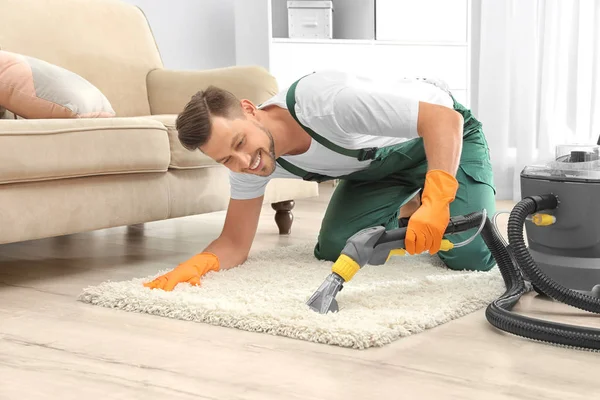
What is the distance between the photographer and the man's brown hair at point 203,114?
1600mm

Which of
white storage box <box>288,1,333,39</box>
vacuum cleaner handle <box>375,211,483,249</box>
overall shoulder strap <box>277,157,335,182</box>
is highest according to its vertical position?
white storage box <box>288,1,333,39</box>

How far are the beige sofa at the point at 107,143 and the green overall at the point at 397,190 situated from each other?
385 mm

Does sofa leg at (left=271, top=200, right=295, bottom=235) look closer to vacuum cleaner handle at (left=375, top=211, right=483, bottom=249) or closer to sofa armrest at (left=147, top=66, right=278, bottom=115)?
sofa armrest at (left=147, top=66, right=278, bottom=115)

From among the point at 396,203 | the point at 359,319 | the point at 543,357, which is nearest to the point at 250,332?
the point at 359,319

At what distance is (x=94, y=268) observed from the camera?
2.15 meters

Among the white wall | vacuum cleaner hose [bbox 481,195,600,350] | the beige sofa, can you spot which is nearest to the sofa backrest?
the beige sofa

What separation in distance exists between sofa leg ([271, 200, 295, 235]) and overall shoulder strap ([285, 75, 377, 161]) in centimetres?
81

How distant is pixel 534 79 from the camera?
364 cm

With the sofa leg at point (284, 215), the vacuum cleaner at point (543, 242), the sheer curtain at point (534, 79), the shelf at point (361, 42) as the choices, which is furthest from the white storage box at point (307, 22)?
the vacuum cleaner at point (543, 242)

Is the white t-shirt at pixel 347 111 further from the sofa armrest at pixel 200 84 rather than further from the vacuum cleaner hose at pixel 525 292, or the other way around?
the sofa armrest at pixel 200 84

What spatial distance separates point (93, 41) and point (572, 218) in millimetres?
1935

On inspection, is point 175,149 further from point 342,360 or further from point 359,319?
point 342,360

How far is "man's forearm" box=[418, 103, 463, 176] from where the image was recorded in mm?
1558

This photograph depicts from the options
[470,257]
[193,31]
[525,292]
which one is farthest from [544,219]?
[193,31]
